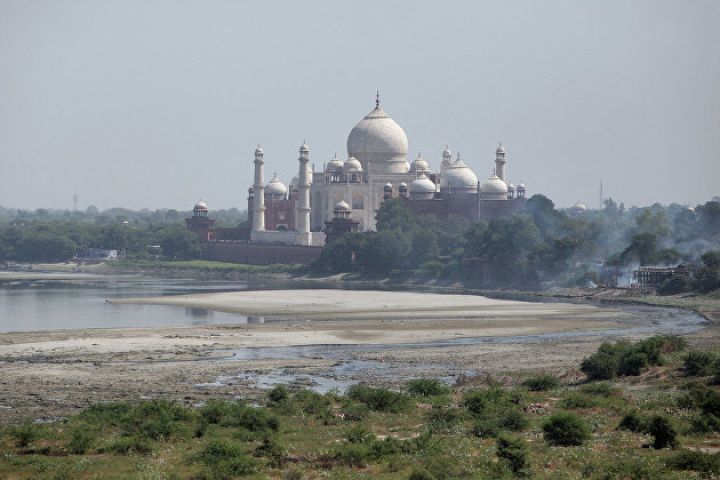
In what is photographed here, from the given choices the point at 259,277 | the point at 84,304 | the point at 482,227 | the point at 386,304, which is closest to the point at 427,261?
the point at 482,227

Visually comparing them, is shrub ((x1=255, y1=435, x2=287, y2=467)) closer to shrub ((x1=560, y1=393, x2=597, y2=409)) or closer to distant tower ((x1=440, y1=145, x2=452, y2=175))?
shrub ((x1=560, y1=393, x2=597, y2=409))

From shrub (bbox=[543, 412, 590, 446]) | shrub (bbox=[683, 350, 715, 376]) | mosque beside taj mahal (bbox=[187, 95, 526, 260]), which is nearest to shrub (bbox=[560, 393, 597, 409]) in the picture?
shrub (bbox=[543, 412, 590, 446])

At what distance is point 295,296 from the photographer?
2813 inches

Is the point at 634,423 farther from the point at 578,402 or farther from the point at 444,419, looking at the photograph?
the point at 444,419

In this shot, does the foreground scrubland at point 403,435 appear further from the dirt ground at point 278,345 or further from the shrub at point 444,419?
the dirt ground at point 278,345

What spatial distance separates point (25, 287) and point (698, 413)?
2438 inches

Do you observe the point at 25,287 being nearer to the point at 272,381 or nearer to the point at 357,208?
the point at 357,208

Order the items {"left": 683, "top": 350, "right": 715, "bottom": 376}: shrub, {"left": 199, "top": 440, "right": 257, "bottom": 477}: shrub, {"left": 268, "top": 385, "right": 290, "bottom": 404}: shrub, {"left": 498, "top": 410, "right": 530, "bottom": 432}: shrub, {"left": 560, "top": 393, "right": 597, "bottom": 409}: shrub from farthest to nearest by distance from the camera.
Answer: {"left": 683, "top": 350, "right": 715, "bottom": 376}: shrub < {"left": 268, "top": 385, "right": 290, "bottom": 404}: shrub < {"left": 560, "top": 393, "right": 597, "bottom": 409}: shrub < {"left": 498, "top": 410, "right": 530, "bottom": 432}: shrub < {"left": 199, "top": 440, "right": 257, "bottom": 477}: shrub

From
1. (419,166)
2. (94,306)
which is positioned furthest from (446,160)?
(94,306)

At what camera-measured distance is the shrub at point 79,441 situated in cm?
2489

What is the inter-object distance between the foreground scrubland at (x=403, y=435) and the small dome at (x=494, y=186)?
71383mm

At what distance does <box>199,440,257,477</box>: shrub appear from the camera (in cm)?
2277

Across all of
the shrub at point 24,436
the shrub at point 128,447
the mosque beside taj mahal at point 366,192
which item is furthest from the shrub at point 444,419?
the mosque beside taj mahal at point 366,192

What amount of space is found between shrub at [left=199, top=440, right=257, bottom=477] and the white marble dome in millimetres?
81072
